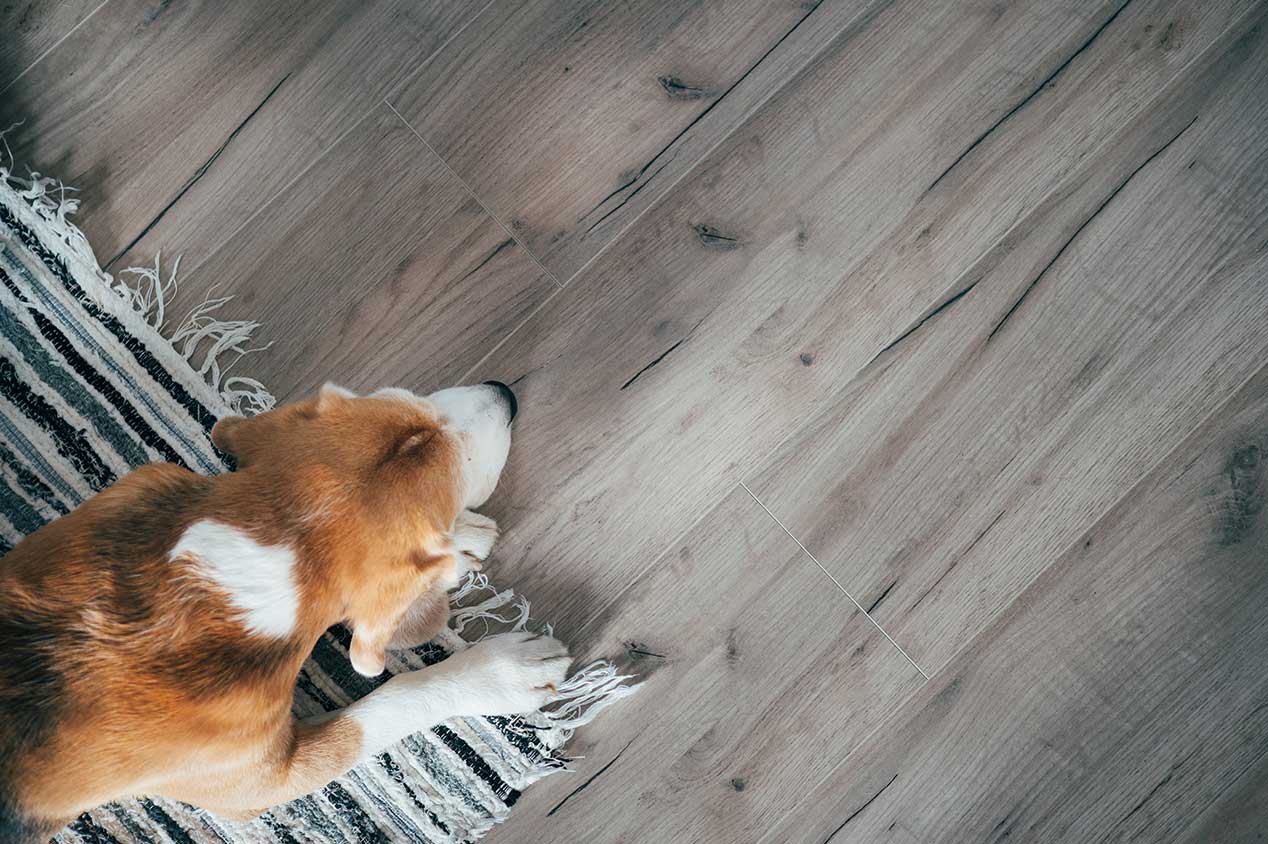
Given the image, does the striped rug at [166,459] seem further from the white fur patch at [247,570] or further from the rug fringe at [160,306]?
the white fur patch at [247,570]

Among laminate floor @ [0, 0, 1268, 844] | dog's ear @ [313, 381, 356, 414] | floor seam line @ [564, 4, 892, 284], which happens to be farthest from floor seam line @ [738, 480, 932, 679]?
dog's ear @ [313, 381, 356, 414]

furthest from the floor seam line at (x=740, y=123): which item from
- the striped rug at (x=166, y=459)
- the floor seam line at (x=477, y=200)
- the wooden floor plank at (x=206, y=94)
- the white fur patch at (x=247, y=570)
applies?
the white fur patch at (x=247, y=570)

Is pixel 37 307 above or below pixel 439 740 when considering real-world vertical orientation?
above

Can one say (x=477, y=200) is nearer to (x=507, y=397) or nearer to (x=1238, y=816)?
(x=507, y=397)

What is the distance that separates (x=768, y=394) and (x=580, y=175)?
566 mm

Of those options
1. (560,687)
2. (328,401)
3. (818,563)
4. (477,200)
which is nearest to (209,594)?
(328,401)

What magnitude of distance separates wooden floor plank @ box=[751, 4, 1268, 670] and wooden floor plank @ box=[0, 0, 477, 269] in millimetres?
1105

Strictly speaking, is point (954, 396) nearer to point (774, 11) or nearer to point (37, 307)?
point (774, 11)

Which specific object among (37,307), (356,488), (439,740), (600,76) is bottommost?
(439,740)

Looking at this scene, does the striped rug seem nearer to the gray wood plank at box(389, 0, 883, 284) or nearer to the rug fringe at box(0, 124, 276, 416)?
the rug fringe at box(0, 124, 276, 416)

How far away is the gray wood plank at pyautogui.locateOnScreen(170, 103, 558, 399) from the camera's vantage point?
5.57ft

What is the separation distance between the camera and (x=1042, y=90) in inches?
68.5

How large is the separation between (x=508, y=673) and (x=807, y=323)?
2.84ft

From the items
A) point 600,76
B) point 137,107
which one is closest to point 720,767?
point 600,76
